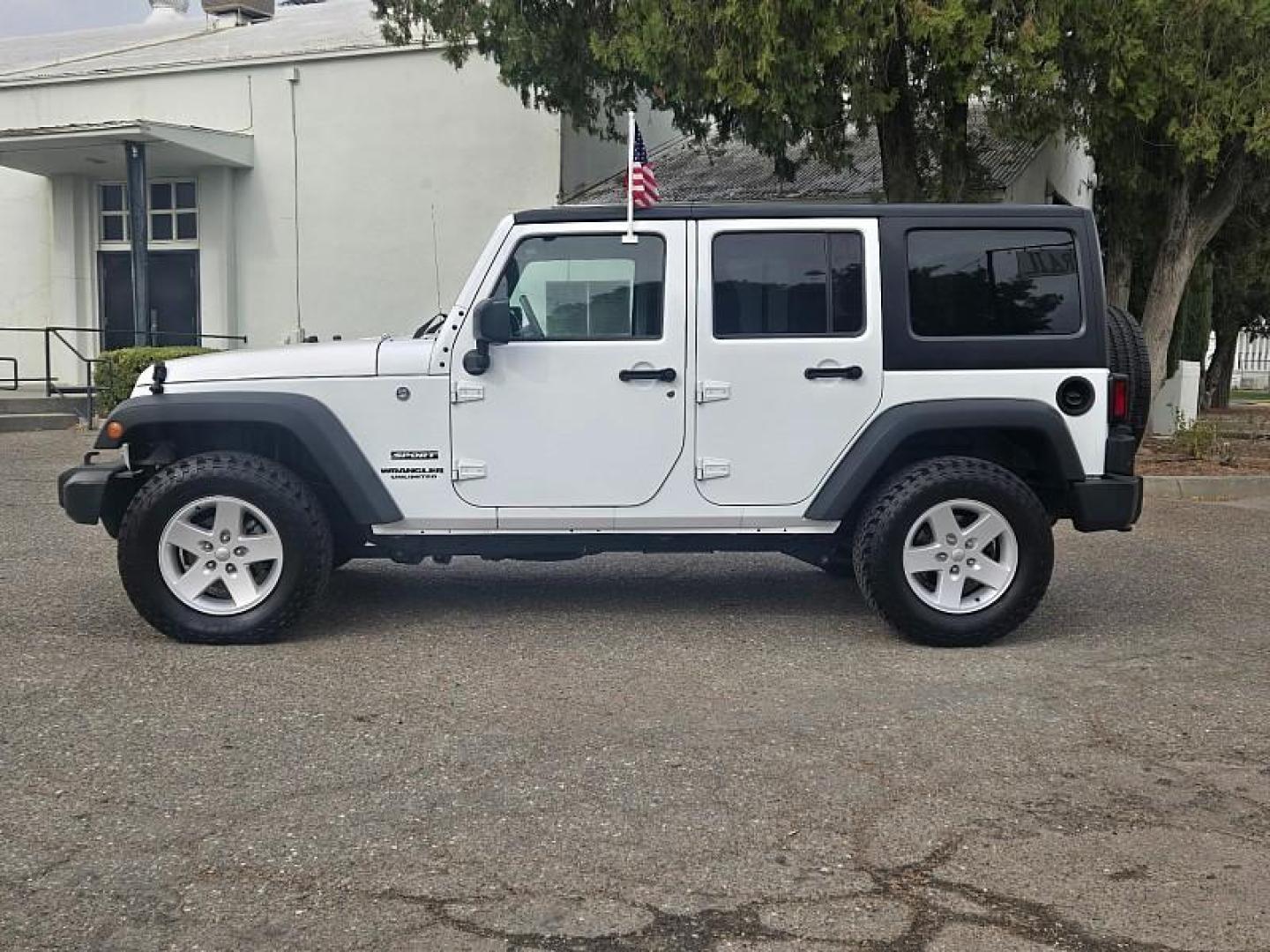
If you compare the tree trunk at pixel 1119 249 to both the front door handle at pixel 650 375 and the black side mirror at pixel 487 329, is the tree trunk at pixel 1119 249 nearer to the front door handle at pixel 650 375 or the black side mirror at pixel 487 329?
the front door handle at pixel 650 375

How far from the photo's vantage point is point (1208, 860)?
3441 millimetres

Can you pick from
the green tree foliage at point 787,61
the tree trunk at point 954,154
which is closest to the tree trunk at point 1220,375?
the green tree foliage at point 787,61

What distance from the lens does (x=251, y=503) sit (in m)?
5.54

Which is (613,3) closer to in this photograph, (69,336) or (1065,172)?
(1065,172)

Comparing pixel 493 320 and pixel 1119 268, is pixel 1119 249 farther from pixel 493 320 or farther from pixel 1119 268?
pixel 493 320

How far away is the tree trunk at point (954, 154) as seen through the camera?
514 inches

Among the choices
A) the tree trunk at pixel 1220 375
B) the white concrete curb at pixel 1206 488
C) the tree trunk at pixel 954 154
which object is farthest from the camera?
the tree trunk at pixel 1220 375

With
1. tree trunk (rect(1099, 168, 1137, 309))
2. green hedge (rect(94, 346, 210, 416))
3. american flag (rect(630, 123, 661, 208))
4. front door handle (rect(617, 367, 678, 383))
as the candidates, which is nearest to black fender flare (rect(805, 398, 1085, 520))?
front door handle (rect(617, 367, 678, 383))

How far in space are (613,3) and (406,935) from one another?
11.8 metres

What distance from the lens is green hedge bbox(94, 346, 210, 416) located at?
1677cm

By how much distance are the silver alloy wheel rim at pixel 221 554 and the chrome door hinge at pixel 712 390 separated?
204cm

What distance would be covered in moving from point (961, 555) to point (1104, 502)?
2.27ft

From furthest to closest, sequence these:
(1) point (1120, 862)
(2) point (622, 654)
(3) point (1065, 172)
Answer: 1. (3) point (1065, 172)
2. (2) point (622, 654)
3. (1) point (1120, 862)

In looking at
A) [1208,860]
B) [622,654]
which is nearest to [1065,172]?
[622,654]
